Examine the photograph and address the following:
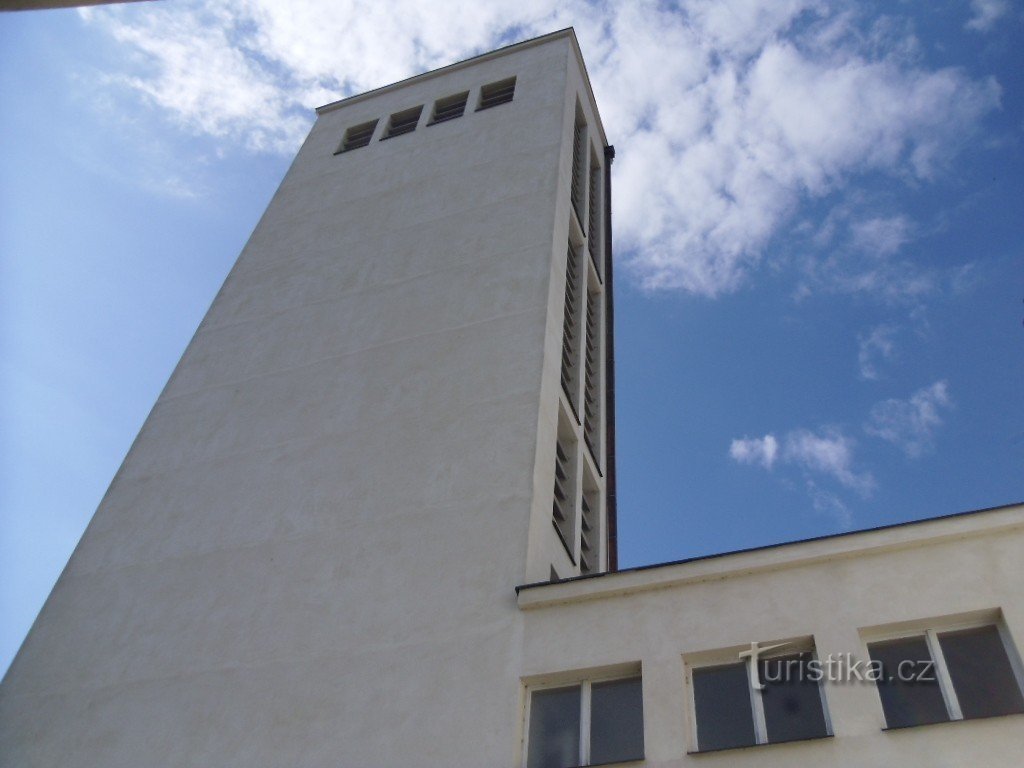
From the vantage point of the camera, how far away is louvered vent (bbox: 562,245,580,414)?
20984 millimetres

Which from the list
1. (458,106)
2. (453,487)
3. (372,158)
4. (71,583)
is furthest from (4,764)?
(458,106)

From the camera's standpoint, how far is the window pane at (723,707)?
36.8ft

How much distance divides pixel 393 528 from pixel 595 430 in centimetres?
805

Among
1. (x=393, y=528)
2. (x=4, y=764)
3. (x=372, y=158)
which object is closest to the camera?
(x=4, y=764)

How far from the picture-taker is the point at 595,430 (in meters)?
22.5

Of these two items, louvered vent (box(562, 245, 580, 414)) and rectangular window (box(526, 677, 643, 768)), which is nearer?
rectangular window (box(526, 677, 643, 768))

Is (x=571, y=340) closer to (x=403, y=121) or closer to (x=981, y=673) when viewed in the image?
(x=403, y=121)

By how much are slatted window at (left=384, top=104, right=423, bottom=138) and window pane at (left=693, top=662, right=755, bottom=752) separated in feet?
69.5

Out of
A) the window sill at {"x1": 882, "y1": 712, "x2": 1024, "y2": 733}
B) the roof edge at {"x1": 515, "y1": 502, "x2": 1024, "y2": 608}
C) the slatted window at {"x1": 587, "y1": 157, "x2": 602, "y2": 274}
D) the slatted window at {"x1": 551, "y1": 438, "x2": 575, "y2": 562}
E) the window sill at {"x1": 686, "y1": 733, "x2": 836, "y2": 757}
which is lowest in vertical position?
the window sill at {"x1": 686, "y1": 733, "x2": 836, "y2": 757}

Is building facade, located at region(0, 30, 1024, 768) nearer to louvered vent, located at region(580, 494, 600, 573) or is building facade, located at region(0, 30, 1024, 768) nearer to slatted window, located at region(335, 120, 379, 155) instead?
louvered vent, located at region(580, 494, 600, 573)

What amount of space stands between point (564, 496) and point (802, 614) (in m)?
6.73

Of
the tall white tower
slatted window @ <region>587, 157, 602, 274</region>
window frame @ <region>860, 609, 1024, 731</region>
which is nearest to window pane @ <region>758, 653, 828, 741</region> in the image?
window frame @ <region>860, 609, 1024, 731</region>

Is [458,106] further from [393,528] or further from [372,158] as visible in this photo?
[393,528]

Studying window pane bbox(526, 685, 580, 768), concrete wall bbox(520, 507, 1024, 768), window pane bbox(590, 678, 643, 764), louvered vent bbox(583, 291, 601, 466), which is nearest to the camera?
concrete wall bbox(520, 507, 1024, 768)
